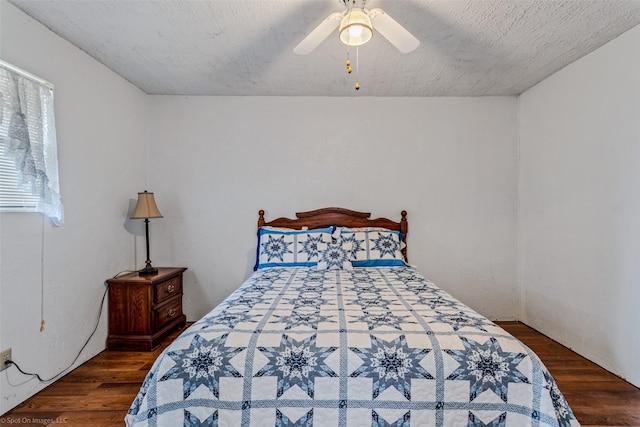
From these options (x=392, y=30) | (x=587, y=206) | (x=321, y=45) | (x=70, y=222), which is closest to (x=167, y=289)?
(x=70, y=222)

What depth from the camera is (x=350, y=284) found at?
7.50 ft

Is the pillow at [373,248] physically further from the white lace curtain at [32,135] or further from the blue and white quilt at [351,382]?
the white lace curtain at [32,135]

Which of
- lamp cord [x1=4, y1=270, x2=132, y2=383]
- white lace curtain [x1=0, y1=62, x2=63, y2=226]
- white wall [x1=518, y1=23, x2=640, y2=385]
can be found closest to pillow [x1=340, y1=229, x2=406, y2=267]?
white wall [x1=518, y1=23, x2=640, y2=385]

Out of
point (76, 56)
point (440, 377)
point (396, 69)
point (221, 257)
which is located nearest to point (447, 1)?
point (396, 69)

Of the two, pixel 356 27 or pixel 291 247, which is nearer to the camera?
pixel 356 27

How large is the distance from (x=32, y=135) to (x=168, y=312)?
1.77 m

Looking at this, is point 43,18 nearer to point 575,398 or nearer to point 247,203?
point 247,203

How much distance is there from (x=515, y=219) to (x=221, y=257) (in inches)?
124

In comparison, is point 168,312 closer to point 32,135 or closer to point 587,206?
point 32,135

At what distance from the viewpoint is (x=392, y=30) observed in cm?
174

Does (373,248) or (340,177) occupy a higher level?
(340,177)

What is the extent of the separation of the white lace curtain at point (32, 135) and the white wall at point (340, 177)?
3.95 ft

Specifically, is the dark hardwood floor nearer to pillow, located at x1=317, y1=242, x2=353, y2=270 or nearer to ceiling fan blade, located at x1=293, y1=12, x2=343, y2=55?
pillow, located at x1=317, y1=242, x2=353, y2=270

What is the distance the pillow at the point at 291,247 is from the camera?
291 cm
